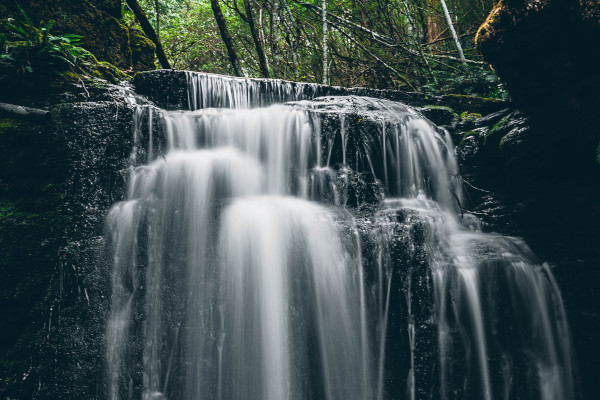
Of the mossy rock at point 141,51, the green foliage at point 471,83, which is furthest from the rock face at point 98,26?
the green foliage at point 471,83

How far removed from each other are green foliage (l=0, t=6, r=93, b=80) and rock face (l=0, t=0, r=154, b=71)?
796 millimetres

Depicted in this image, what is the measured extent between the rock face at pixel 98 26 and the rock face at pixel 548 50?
5769 millimetres

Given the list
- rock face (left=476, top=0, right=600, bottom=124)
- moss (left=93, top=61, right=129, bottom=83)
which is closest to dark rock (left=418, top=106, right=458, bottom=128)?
rock face (left=476, top=0, right=600, bottom=124)

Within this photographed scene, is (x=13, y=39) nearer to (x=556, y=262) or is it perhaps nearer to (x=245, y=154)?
(x=245, y=154)

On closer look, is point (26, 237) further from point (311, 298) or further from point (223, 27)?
point (223, 27)

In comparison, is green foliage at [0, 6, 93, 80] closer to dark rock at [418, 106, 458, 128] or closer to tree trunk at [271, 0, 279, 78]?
tree trunk at [271, 0, 279, 78]

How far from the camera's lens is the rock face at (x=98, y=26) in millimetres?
4648

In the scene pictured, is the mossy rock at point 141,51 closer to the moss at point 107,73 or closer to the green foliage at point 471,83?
the moss at point 107,73

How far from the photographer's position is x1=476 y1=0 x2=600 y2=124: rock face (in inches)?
120

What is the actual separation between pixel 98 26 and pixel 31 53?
7.83 ft

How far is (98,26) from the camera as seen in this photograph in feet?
18.0

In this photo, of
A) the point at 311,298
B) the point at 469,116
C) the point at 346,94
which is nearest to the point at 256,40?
the point at 346,94

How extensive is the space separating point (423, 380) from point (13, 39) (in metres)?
5.64

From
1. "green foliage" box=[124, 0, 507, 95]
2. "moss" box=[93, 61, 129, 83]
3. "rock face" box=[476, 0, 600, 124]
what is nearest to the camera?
"rock face" box=[476, 0, 600, 124]
